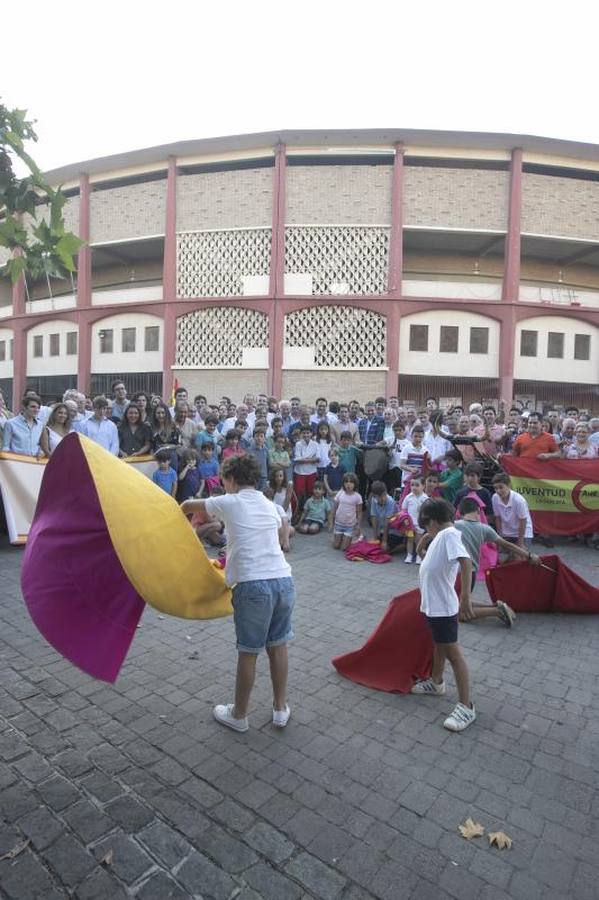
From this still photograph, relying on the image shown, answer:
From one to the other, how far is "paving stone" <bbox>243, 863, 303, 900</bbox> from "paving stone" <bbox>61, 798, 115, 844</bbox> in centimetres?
75

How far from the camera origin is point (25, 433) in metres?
7.87

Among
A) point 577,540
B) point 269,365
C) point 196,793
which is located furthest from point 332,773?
point 269,365

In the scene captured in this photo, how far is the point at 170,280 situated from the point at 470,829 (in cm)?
2488

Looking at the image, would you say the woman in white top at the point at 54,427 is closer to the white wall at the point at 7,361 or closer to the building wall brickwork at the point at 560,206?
the building wall brickwork at the point at 560,206

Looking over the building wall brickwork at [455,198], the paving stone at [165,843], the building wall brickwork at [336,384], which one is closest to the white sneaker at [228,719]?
the paving stone at [165,843]

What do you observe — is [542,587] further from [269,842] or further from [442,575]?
[269,842]

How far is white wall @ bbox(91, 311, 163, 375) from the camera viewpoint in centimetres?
2583

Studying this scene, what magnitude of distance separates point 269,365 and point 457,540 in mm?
20290

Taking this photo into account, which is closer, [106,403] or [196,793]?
[196,793]

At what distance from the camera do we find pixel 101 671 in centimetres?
304

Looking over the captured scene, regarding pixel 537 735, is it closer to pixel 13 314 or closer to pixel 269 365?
pixel 269 365

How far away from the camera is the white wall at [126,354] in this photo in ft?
84.7

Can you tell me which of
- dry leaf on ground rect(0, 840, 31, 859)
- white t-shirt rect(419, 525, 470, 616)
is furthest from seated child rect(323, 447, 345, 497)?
dry leaf on ground rect(0, 840, 31, 859)

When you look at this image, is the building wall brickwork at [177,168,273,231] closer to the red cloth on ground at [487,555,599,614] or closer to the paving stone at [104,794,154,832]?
the red cloth on ground at [487,555,599,614]
